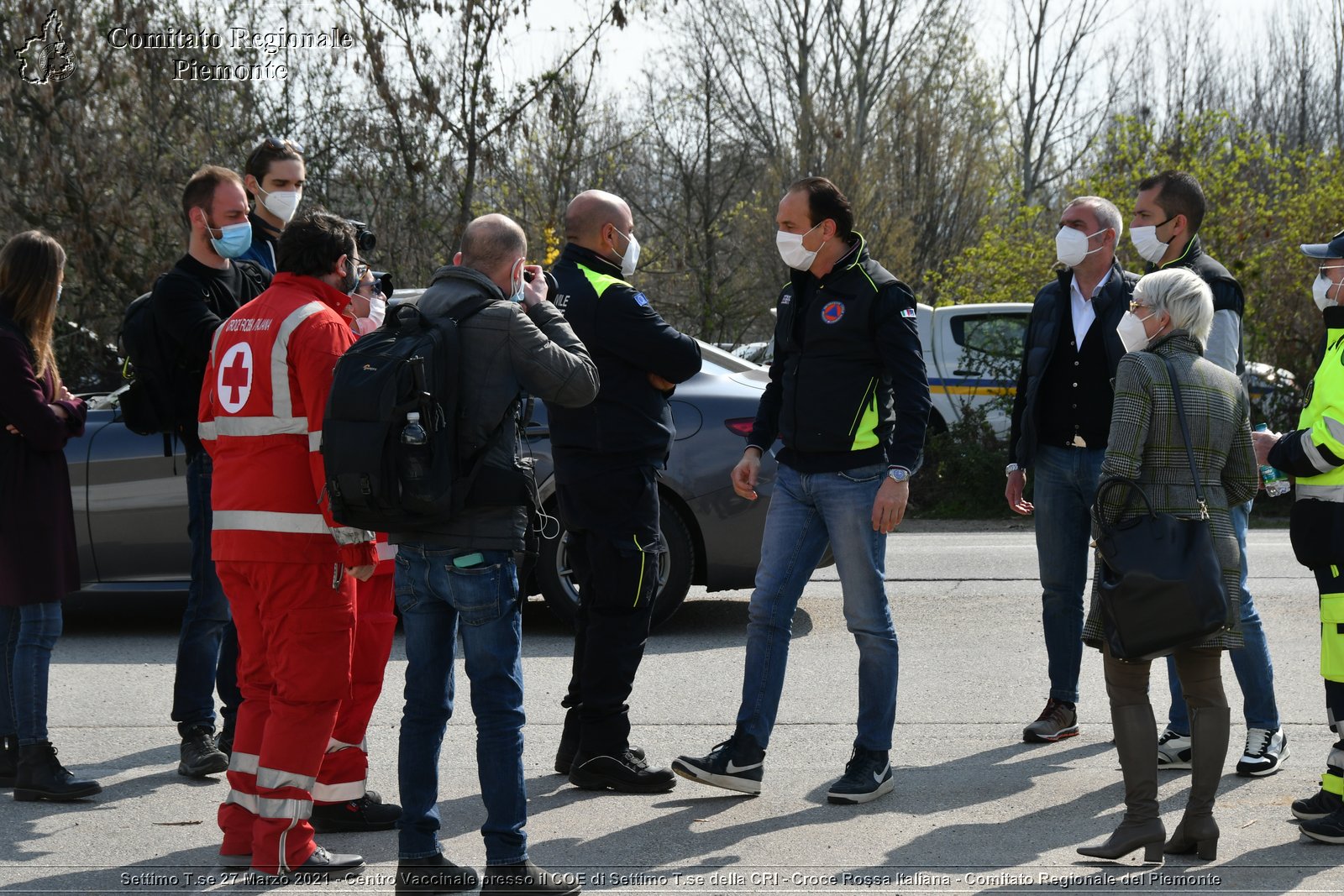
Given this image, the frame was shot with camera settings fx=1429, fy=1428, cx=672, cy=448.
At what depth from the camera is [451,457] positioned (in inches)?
149

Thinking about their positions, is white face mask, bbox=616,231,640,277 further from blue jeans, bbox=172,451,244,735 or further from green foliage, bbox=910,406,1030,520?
green foliage, bbox=910,406,1030,520

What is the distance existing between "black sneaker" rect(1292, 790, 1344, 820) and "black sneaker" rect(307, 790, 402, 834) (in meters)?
2.84

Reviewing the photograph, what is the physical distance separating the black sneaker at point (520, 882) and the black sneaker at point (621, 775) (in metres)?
1.08

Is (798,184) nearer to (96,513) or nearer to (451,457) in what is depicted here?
(451,457)

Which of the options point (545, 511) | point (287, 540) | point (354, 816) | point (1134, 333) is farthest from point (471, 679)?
point (545, 511)

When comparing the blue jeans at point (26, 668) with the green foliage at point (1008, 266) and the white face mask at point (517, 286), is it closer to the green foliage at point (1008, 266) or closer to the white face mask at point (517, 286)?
the white face mask at point (517, 286)

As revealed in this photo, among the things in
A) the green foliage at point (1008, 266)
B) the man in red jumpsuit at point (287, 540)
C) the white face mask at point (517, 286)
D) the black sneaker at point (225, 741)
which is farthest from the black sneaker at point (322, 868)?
the green foliage at point (1008, 266)

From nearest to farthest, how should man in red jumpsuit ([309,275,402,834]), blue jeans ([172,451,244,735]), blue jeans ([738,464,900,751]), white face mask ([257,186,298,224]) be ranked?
1. man in red jumpsuit ([309,275,402,834])
2. blue jeans ([738,464,900,751])
3. blue jeans ([172,451,244,735])
4. white face mask ([257,186,298,224])

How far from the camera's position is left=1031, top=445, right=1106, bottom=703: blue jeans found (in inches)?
220

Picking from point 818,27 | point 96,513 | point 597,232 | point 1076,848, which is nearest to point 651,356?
point 597,232

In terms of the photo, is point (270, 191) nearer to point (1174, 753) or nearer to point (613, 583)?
point (613, 583)

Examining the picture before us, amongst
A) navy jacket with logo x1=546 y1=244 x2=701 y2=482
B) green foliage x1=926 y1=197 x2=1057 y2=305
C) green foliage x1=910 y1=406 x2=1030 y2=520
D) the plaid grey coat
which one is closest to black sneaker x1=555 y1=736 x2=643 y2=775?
navy jacket with logo x1=546 y1=244 x2=701 y2=482

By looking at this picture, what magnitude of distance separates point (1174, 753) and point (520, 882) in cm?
264

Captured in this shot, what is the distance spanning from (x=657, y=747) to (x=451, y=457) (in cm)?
215
